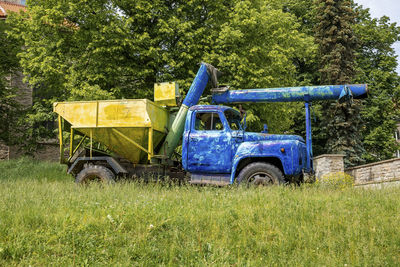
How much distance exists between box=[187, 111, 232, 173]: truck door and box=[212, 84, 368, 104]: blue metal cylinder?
3.52ft

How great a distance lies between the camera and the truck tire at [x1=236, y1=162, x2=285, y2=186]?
776 centimetres

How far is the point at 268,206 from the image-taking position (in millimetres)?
5652

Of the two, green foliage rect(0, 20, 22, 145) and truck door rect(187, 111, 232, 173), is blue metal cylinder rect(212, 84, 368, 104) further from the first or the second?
green foliage rect(0, 20, 22, 145)

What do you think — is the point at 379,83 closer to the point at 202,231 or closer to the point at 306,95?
the point at 306,95

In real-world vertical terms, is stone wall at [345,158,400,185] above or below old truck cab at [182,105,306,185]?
below

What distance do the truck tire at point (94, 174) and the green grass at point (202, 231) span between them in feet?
8.51

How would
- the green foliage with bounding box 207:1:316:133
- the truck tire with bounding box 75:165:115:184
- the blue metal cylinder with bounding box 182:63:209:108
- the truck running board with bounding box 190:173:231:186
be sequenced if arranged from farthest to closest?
the green foliage with bounding box 207:1:316:133
the blue metal cylinder with bounding box 182:63:209:108
the truck tire with bounding box 75:165:115:184
the truck running board with bounding box 190:173:231:186

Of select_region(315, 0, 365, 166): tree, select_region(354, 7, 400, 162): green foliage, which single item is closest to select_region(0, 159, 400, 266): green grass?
select_region(315, 0, 365, 166): tree

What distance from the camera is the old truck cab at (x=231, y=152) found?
789 centimetres

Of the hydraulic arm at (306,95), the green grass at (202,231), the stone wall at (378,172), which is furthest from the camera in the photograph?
the stone wall at (378,172)

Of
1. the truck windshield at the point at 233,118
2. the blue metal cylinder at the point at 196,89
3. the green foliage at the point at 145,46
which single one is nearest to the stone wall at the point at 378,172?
the green foliage at the point at 145,46

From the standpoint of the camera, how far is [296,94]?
29.5 feet

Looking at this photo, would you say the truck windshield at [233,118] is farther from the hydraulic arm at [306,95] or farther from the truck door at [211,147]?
the hydraulic arm at [306,95]

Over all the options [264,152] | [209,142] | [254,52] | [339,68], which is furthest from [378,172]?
[339,68]
